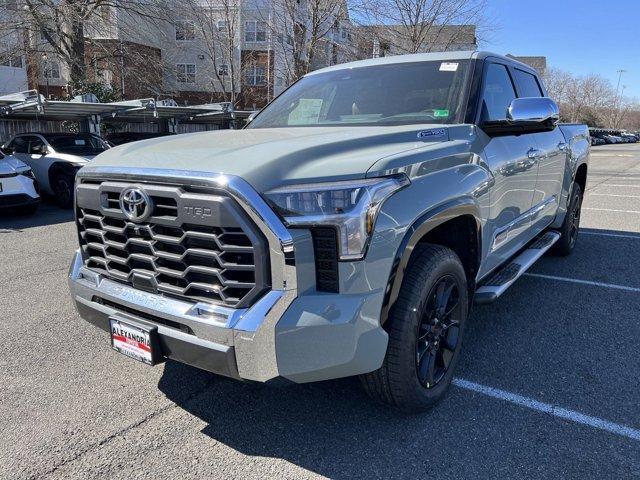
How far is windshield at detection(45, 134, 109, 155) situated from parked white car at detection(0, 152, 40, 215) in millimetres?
1891

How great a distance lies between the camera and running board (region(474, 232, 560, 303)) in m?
3.32

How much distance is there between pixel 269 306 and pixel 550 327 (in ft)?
9.35

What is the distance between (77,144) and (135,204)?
10.5 meters

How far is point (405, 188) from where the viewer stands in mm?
2369

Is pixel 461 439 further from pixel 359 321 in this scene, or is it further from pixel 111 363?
pixel 111 363

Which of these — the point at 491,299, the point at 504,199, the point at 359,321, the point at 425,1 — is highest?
the point at 425,1

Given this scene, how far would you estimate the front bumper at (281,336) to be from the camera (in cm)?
210

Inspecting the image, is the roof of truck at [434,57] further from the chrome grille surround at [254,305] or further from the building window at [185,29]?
the building window at [185,29]

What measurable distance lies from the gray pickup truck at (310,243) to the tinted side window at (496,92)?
0.10m

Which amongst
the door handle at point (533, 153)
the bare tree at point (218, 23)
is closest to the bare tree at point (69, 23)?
the bare tree at point (218, 23)

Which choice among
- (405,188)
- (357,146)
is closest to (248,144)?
(357,146)

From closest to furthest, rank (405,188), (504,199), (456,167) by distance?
(405,188) → (456,167) → (504,199)

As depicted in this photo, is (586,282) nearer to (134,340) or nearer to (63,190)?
(134,340)

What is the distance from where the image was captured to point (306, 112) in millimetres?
3891
